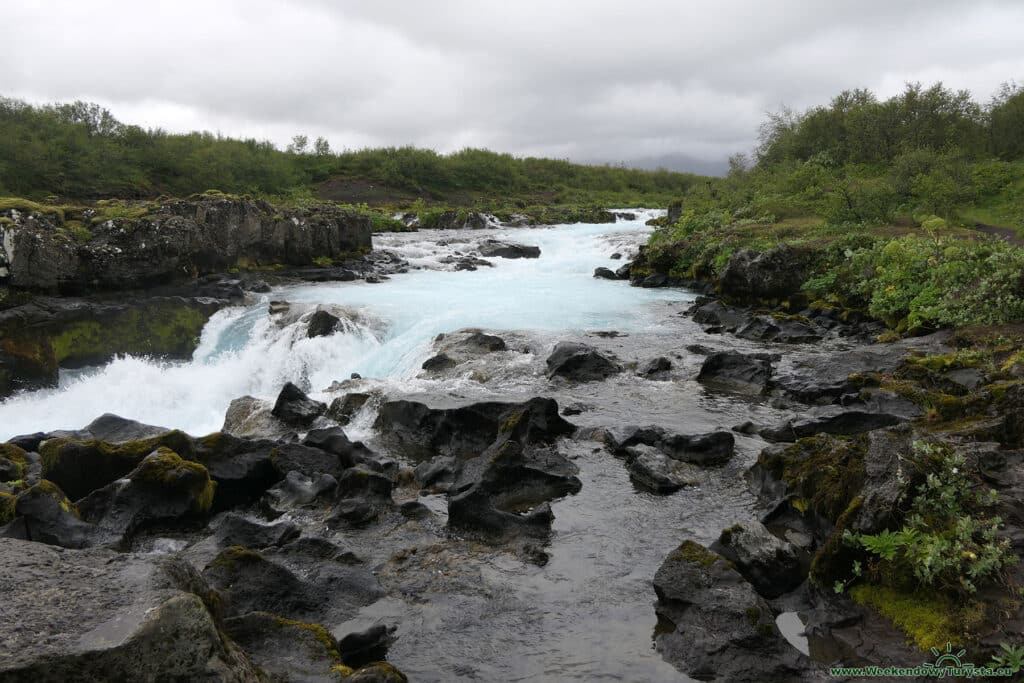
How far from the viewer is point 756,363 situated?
557 inches

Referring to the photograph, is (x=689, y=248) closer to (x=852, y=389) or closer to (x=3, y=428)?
(x=852, y=389)

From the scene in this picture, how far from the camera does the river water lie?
239 inches

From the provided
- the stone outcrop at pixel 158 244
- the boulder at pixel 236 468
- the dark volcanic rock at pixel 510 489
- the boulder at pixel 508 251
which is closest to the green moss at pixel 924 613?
the dark volcanic rock at pixel 510 489

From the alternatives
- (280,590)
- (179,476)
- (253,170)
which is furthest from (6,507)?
(253,170)

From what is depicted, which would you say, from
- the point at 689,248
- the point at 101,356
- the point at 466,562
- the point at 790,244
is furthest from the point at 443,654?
the point at 689,248

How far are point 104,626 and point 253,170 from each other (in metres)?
73.0

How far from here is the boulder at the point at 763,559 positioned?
6406mm

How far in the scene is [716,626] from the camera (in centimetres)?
564

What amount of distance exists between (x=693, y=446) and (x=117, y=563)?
790 centimetres

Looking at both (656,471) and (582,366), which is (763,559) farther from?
(582,366)

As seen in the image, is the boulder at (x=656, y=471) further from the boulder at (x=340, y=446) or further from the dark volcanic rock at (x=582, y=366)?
the dark volcanic rock at (x=582, y=366)

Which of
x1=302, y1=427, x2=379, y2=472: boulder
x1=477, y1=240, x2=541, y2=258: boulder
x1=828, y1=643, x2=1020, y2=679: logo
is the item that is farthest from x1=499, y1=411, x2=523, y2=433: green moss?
x1=477, y1=240, x2=541, y2=258: boulder

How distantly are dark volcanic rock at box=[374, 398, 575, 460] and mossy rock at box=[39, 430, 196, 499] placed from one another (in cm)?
362

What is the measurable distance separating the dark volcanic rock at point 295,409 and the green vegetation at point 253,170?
40887 millimetres
